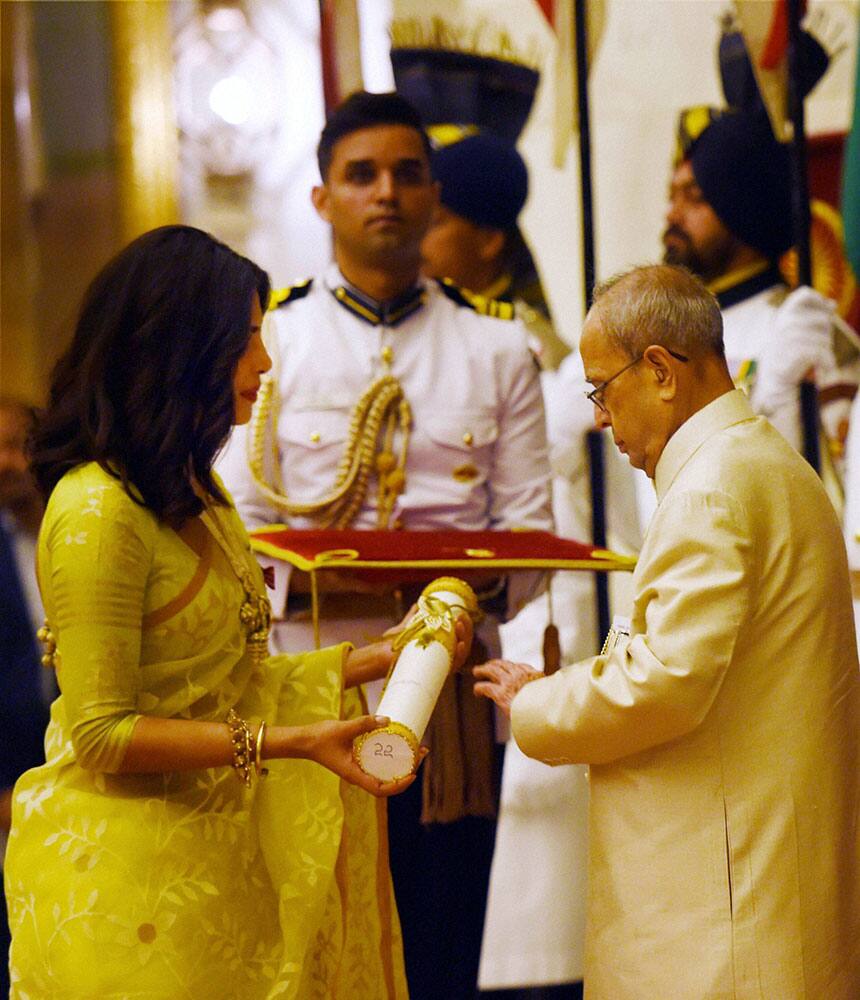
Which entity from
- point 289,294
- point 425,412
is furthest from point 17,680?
point 425,412

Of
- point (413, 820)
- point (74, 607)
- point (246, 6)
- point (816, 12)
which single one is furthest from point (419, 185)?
point (246, 6)

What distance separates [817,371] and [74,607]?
107 inches

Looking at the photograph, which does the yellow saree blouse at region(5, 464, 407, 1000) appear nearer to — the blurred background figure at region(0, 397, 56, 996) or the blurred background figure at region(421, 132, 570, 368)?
the blurred background figure at region(0, 397, 56, 996)

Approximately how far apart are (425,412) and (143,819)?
1.48 m

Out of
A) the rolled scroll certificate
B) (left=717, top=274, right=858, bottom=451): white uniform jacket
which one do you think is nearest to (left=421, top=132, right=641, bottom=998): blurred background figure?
(left=717, top=274, right=858, bottom=451): white uniform jacket

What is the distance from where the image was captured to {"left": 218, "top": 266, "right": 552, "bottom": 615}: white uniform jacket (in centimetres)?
328

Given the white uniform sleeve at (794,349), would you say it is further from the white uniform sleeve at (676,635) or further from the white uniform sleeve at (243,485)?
the white uniform sleeve at (676,635)

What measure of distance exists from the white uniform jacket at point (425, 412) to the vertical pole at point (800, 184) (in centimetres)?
75

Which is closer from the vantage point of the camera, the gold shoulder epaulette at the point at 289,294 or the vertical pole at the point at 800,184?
the gold shoulder epaulette at the point at 289,294

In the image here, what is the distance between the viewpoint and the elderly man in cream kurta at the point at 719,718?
6.39 feet

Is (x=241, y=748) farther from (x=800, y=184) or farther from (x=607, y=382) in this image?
(x=800, y=184)

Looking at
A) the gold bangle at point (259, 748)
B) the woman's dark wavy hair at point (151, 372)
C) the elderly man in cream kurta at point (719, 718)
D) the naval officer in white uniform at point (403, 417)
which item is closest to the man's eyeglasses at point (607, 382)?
the elderly man in cream kurta at point (719, 718)

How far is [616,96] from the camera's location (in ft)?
18.4

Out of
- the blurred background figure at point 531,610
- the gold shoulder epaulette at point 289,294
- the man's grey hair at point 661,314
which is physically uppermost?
the man's grey hair at point 661,314
